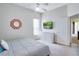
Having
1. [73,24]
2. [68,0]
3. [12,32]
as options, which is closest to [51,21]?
[73,24]

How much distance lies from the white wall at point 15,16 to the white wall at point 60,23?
40.9 inches

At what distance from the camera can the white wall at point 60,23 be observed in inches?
138

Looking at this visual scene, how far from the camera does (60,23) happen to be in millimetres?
3721

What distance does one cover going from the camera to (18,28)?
2396 millimetres

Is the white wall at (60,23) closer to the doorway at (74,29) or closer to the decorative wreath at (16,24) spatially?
the doorway at (74,29)

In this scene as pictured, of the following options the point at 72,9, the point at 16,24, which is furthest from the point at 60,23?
the point at 16,24

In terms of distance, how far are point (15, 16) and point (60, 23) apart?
199cm

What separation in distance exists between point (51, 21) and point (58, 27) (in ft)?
1.44

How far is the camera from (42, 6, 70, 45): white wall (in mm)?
3504

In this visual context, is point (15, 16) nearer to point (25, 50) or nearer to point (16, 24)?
point (16, 24)

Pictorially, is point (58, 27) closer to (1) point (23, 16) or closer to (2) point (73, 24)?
(2) point (73, 24)

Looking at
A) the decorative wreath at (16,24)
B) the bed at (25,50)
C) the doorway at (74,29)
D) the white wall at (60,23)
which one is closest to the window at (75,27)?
the doorway at (74,29)

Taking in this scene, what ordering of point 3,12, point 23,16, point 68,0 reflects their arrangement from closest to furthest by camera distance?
point 68,0 → point 3,12 → point 23,16

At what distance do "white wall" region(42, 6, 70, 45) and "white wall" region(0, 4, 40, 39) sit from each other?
1039 mm
